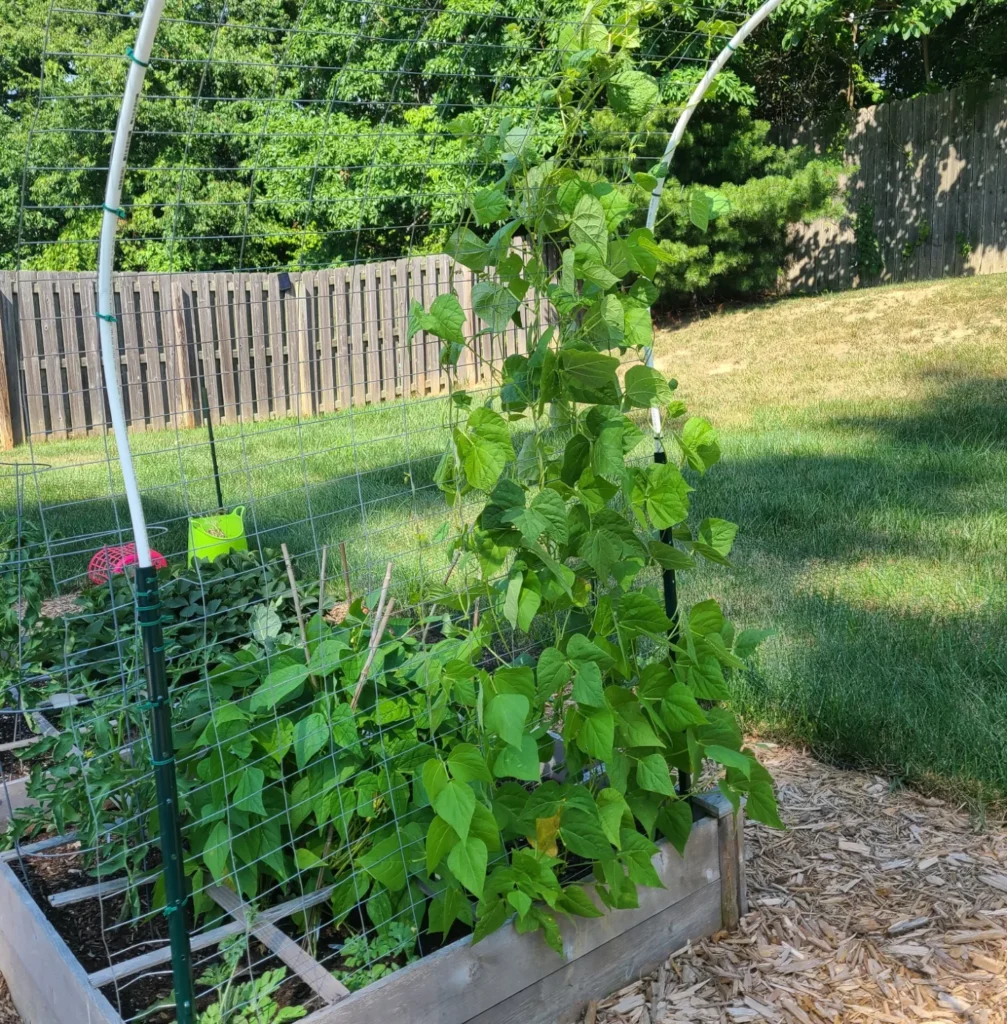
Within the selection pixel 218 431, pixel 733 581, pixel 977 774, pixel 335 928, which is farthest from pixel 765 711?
pixel 218 431

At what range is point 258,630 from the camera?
7.41 ft

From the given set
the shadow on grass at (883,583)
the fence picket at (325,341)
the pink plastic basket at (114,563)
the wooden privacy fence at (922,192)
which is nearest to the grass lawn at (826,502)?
the shadow on grass at (883,583)

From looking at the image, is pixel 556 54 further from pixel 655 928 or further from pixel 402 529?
pixel 402 529

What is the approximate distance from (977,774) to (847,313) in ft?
25.2

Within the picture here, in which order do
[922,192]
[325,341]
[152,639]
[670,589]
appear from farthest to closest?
[922,192], [325,341], [670,589], [152,639]

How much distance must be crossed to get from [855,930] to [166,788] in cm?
150

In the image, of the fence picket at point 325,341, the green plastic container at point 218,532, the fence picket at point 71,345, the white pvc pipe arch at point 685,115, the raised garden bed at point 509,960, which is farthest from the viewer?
the fence picket at point 325,341

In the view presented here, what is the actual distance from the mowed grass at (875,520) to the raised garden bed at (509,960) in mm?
874

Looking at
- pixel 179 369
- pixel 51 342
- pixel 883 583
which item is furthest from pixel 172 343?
pixel 883 583

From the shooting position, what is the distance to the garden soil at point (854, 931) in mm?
1924

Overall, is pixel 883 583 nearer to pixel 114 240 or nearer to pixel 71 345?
pixel 114 240

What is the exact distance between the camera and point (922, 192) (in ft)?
38.5

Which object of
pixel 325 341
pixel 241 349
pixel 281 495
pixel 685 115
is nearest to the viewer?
pixel 685 115

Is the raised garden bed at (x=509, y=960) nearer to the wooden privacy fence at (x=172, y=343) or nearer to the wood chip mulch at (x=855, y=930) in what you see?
the wood chip mulch at (x=855, y=930)
